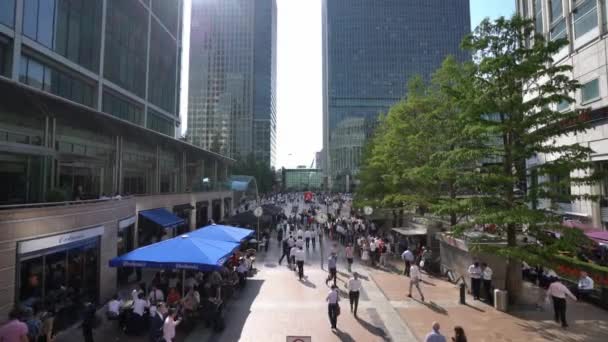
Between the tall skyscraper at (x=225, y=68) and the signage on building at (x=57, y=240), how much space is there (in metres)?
131

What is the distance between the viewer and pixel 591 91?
26.6 meters

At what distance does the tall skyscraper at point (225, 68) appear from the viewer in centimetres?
14388

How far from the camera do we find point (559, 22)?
31.3 m

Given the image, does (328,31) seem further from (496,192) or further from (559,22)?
(496,192)

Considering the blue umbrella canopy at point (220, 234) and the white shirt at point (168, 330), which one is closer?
the white shirt at point (168, 330)

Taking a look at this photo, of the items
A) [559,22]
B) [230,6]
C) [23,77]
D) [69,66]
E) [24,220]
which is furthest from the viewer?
[230,6]

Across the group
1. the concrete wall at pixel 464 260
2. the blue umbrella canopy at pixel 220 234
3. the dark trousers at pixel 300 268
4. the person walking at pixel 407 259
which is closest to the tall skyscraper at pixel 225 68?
the blue umbrella canopy at pixel 220 234

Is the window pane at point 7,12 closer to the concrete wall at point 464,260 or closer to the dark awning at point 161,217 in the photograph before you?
the dark awning at point 161,217

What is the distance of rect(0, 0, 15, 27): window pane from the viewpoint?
19812 mm

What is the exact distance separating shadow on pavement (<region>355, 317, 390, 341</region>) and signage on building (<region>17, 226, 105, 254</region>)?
9.15 meters

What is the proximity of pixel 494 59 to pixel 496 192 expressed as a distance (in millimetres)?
4707

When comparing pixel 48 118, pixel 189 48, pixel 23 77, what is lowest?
pixel 48 118

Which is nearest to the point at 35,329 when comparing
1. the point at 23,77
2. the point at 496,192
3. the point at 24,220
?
the point at 24,220

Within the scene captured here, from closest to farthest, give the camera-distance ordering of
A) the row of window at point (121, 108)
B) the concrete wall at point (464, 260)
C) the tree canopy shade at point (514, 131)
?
the tree canopy shade at point (514, 131) < the concrete wall at point (464, 260) < the row of window at point (121, 108)
